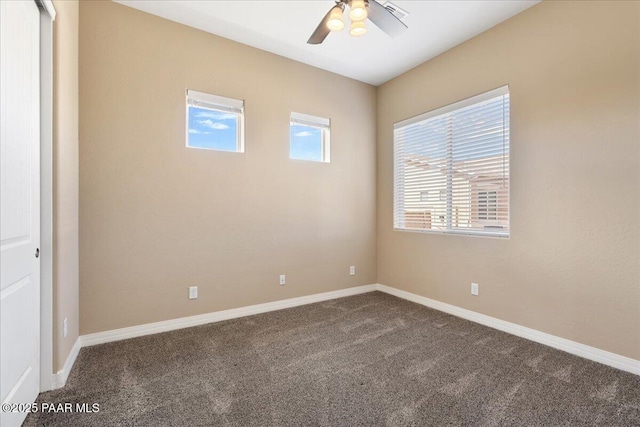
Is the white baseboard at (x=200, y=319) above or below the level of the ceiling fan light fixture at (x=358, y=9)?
below

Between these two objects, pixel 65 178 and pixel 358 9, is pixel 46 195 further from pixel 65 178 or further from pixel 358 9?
pixel 358 9

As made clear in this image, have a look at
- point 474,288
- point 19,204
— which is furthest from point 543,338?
point 19,204

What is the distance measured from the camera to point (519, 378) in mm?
2031

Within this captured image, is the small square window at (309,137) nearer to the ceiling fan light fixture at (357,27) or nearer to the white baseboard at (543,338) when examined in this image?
the ceiling fan light fixture at (357,27)

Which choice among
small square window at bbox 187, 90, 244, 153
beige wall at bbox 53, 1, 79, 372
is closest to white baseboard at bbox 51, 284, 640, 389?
beige wall at bbox 53, 1, 79, 372

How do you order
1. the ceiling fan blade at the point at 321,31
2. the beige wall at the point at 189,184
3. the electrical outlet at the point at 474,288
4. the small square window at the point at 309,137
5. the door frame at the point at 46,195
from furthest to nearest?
the small square window at the point at 309,137
the electrical outlet at the point at 474,288
the beige wall at the point at 189,184
the ceiling fan blade at the point at 321,31
the door frame at the point at 46,195

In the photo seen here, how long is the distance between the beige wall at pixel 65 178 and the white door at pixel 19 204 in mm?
122

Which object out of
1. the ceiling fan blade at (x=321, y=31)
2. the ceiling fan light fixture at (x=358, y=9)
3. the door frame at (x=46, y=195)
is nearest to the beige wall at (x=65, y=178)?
the door frame at (x=46, y=195)

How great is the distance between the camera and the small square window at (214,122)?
3.02 m

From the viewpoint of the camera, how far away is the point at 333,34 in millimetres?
3066

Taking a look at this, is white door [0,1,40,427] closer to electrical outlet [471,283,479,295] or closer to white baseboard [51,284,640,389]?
white baseboard [51,284,640,389]

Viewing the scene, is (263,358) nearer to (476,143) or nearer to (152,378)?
(152,378)

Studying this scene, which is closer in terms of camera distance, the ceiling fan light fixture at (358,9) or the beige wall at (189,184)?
the ceiling fan light fixture at (358,9)

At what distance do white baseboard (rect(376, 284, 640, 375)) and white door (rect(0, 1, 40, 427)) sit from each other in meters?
3.58
